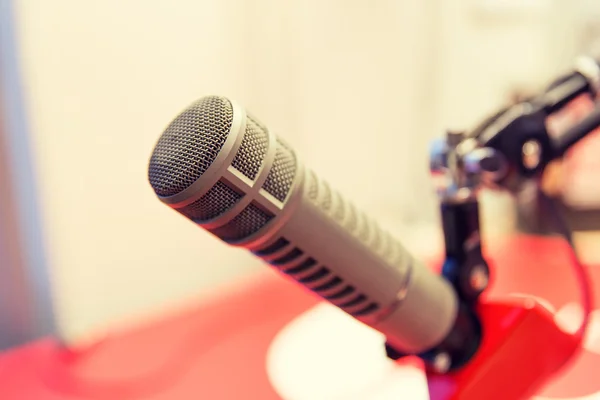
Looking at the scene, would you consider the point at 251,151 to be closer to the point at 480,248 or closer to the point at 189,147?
the point at 189,147

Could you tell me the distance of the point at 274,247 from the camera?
A: 1.21ft

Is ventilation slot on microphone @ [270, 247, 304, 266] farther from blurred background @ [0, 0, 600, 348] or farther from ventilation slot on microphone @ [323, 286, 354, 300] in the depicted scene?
blurred background @ [0, 0, 600, 348]

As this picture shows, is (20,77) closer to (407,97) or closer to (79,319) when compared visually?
(79,319)

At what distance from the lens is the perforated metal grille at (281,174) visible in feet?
1.15

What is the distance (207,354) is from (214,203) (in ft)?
1.21

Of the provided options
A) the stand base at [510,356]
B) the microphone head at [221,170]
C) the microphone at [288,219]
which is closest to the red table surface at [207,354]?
the stand base at [510,356]

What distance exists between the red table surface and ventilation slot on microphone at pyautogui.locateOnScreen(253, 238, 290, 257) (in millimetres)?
243

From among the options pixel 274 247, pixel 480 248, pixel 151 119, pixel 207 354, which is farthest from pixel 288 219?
pixel 151 119

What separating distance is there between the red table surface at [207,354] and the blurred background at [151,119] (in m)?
0.06

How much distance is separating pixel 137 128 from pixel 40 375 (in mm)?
339

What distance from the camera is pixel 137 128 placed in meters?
0.82

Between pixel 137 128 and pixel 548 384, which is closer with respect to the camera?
pixel 548 384

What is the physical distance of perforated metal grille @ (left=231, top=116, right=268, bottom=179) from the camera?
33cm

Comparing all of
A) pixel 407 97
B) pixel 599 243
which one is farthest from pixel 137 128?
pixel 599 243
